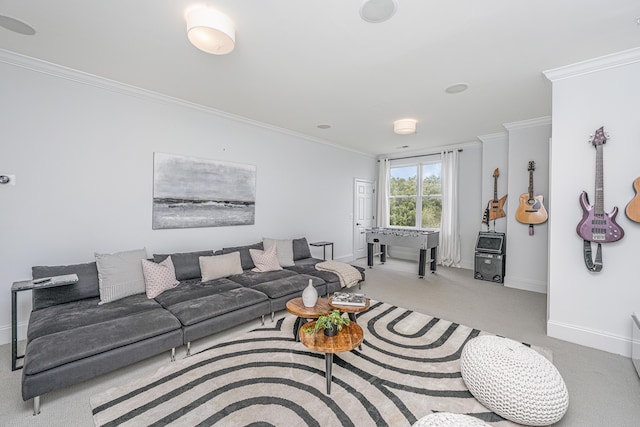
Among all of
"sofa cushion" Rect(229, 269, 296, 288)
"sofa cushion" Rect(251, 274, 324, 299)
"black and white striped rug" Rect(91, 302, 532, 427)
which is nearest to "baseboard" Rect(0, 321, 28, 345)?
"black and white striped rug" Rect(91, 302, 532, 427)

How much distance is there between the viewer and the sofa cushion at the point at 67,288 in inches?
99.4

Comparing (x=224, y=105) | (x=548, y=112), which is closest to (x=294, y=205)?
(x=224, y=105)

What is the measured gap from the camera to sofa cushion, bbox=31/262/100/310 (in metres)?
2.53

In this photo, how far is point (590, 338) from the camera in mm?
2752

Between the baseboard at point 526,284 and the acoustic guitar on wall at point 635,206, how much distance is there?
7.49ft

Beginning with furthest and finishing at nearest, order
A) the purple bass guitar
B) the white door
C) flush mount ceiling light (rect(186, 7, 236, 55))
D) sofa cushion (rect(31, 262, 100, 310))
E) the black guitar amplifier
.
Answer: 1. the white door
2. the black guitar amplifier
3. the purple bass guitar
4. sofa cushion (rect(31, 262, 100, 310))
5. flush mount ceiling light (rect(186, 7, 236, 55))

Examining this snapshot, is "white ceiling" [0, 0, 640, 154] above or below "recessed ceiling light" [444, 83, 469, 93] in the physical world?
below

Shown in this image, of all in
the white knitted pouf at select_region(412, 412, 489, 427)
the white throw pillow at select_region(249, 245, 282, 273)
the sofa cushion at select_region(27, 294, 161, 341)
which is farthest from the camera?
the white throw pillow at select_region(249, 245, 282, 273)

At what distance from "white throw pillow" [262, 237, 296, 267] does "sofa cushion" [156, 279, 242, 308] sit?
39.1 inches

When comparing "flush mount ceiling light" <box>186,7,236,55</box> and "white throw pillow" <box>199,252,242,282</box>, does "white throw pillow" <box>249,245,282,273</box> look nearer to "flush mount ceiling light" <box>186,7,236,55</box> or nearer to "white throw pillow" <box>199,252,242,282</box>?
"white throw pillow" <box>199,252,242,282</box>

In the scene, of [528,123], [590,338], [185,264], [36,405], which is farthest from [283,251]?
[528,123]

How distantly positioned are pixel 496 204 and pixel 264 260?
4656 mm

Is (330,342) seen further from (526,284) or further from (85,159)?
(526,284)

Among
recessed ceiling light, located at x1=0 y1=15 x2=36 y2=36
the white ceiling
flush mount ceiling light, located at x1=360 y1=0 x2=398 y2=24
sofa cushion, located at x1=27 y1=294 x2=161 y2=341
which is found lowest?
sofa cushion, located at x1=27 y1=294 x2=161 y2=341
